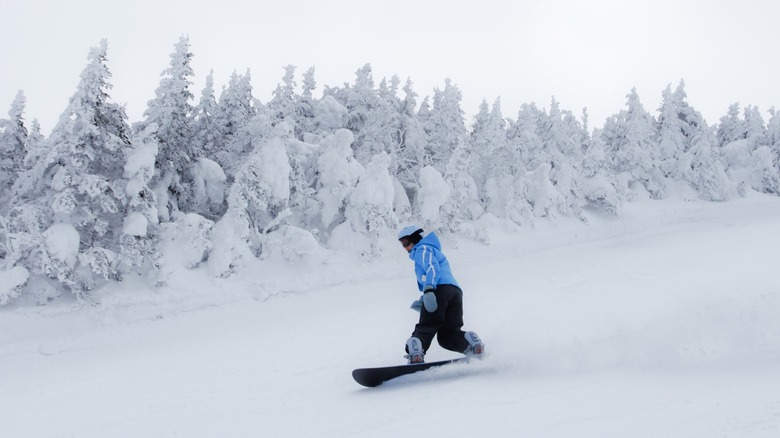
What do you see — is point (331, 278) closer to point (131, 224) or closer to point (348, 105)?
point (131, 224)

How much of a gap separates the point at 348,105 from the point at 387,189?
38.4 feet

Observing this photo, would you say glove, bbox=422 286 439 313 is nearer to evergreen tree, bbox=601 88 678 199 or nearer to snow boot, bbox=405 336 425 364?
A: snow boot, bbox=405 336 425 364

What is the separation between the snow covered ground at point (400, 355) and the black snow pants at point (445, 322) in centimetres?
52

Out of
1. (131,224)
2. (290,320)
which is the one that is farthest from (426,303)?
(131,224)

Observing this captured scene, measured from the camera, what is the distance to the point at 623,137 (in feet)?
139

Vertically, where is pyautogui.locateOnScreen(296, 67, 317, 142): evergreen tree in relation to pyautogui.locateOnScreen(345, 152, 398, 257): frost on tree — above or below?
above

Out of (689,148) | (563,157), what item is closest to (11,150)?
(563,157)

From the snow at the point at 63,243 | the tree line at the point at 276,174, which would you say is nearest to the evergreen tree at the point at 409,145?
the tree line at the point at 276,174

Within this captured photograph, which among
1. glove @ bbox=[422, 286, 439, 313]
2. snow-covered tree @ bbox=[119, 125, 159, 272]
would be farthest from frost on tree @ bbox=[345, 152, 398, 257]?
glove @ bbox=[422, 286, 439, 313]

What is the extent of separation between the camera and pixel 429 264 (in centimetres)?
664

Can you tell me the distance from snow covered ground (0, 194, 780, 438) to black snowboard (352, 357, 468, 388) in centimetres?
10

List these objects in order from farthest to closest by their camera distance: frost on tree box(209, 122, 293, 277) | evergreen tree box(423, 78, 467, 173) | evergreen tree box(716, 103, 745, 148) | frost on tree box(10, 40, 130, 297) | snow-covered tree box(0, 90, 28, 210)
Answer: evergreen tree box(716, 103, 745, 148) < evergreen tree box(423, 78, 467, 173) < snow-covered tree box(0, 90, 28, 210) < frost on tree box(209, 122, 293, 277) < frost on tree box(10, 40, 130, 297)

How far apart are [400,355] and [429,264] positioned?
7.17 ft

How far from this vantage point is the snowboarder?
645 cm
